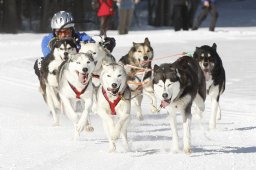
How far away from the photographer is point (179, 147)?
7.32 metres

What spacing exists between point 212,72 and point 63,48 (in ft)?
5.22

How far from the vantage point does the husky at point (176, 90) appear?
6738 mm

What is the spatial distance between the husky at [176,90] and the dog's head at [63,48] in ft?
4.99

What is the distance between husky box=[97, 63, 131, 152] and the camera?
7.04 meters

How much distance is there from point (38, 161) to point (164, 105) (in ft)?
3.63

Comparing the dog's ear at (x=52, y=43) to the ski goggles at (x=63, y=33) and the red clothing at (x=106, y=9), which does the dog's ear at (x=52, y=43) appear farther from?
the red clothing at (x=106, y=9)

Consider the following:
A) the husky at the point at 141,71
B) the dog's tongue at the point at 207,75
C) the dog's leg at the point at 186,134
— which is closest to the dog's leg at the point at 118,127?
the dog's leg at the point at 186,134

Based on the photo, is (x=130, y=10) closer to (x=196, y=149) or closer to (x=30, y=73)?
(x=30, y=73)

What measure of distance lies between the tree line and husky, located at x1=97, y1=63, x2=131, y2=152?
1367 centimetres

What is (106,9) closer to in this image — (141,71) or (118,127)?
(141,71)

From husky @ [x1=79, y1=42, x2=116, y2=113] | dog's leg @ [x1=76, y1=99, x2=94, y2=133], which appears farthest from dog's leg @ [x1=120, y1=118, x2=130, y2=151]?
husky @ [x1=79, y1=42, x2=116, y2=113]

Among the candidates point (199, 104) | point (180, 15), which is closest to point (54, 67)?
point (199, 104)

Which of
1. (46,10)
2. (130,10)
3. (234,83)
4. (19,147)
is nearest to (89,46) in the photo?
(19,147)

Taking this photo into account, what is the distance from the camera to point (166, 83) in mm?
6711
